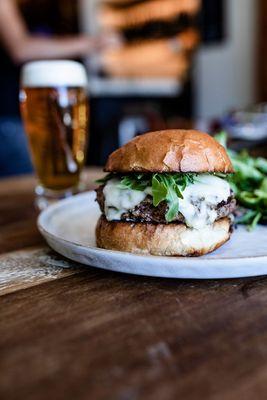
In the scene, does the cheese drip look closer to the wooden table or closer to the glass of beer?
the wooden table

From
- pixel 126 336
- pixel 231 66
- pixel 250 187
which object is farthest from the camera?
pixel 231 66

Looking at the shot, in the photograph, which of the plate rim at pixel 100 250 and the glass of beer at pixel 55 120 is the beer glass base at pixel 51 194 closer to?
the glass of beer at pixel 55 120

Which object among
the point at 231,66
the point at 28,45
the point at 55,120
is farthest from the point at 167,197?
the point at 231,66

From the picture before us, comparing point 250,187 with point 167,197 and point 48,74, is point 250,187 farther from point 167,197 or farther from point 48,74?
point 48,74

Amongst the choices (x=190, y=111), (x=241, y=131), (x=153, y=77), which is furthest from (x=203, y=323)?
(x=153, y=77)

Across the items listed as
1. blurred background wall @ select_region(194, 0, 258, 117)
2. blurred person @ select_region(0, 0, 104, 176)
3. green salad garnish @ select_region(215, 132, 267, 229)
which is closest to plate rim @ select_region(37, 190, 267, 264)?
green salad garnish @ select_region(215, 132, 267, 229)

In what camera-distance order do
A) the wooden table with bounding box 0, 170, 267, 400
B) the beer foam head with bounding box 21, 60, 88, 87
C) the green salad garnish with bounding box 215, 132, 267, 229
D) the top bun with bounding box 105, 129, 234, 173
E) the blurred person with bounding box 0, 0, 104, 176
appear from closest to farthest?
the wooden table with bounding box 0, 170, 267, 400 < the top bun with bounding box 105, 129, 234, 173 < the green salad garnish with bounding box 215, 132, 267, 229 < the beer foam head with bounding box 21, 60, 88, 87 < the blurred person with bounding box 0, 0, 104, 176

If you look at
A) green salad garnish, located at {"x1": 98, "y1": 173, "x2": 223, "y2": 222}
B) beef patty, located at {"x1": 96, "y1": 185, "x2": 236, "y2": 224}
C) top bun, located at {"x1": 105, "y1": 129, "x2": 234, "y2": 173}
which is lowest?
beef patty, located at {"x1": 96, "y1": 185, "x2": 236, "y2": 224}
